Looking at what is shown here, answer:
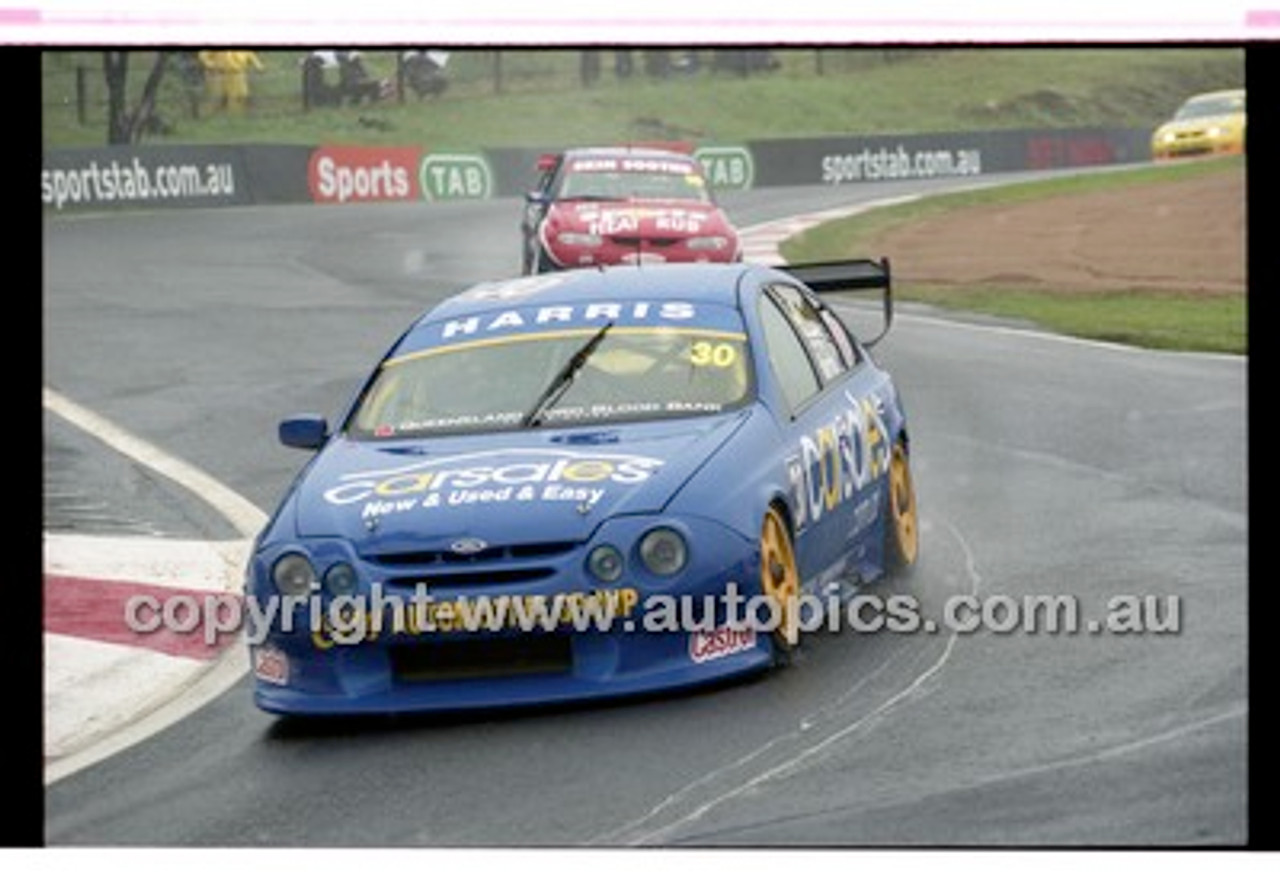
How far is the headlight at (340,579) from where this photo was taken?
342 inches

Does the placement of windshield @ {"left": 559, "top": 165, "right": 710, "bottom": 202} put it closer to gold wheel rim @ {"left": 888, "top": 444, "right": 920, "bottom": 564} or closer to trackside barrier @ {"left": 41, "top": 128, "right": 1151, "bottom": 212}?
trackside barrier @ {"left": 41, "top": 128, "right": 1151, "bottom": 212}

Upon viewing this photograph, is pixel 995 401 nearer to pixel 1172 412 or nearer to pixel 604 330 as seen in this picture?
pixel 1172 412

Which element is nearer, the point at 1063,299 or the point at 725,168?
the point at 725,168

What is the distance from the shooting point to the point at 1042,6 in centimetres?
786

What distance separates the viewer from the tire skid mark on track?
7.55 meters

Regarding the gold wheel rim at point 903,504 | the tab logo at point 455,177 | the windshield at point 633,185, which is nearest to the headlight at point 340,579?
the gold wheel rim at point 903,504

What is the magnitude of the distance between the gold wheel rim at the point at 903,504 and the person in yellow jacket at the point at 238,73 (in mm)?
2472

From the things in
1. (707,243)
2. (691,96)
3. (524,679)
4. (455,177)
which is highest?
(691,96)

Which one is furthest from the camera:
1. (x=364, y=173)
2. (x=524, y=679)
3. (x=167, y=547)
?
(x=364, y=173)

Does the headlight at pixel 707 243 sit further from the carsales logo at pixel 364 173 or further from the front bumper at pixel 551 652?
the front bumper at pixel 551 652

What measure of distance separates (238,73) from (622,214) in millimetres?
4733

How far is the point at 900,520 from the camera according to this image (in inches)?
419

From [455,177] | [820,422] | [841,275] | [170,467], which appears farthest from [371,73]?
[455,177]

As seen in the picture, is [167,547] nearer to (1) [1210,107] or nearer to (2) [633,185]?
(2) [633,185]
